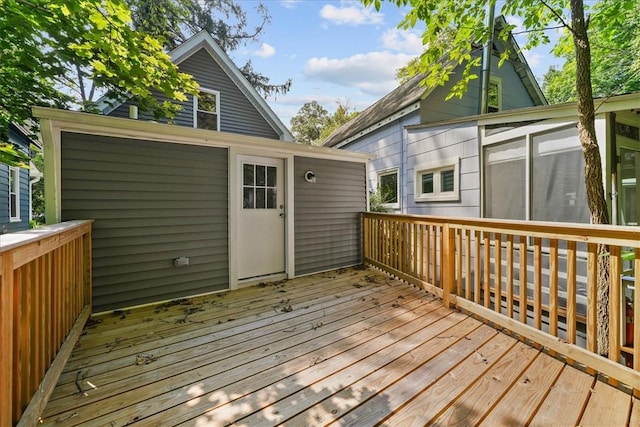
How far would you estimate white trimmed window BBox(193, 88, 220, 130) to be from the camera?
6855 mm

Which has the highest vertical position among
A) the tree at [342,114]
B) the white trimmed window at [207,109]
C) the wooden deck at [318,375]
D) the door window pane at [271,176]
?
the tree at [342,114]

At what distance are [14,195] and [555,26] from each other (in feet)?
38.3

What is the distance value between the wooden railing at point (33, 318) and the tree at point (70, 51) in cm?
204

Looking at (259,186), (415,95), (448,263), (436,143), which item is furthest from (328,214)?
(415,95)

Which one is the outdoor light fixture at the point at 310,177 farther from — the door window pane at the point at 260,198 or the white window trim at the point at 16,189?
the white window trim at the point at 16,189

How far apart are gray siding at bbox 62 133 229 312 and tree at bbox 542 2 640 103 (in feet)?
14.3

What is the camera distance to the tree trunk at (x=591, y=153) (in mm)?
2139

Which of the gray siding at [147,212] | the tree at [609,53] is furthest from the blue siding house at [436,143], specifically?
the gray siding at [147,212]

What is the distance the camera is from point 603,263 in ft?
7.11

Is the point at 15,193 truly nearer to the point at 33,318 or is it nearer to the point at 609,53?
the point at 33,318

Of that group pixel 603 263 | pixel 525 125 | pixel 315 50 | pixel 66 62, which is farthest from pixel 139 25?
pixel 603 263

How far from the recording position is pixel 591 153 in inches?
84.2

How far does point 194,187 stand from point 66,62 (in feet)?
8.48

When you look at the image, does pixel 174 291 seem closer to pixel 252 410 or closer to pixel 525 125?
pixel 252 410
